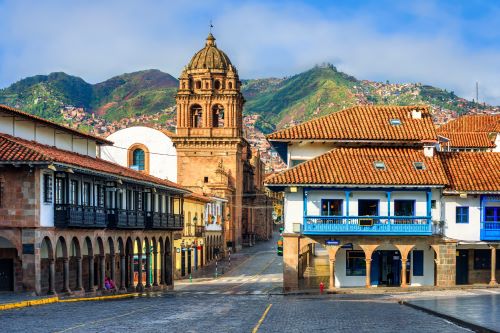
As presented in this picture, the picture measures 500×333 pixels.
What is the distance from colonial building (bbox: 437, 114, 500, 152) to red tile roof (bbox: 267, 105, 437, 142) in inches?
1244

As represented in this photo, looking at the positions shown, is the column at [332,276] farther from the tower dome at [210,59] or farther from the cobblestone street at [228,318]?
the tower dome at [210,59]

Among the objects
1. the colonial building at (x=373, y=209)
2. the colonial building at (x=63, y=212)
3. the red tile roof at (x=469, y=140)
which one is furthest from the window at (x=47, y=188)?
the red tile roof at (x=469, y=140)

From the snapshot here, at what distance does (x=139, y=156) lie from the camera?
122m

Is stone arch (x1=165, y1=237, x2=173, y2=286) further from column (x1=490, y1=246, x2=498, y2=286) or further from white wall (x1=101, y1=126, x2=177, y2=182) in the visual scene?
white wall (x1=101, y1=126, x2=177, y2=182)

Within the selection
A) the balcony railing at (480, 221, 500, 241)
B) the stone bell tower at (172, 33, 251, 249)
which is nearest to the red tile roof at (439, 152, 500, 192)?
the balcony railing at (480, 221, 500, 241)

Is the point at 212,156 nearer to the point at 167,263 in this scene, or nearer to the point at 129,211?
the point at 167,263

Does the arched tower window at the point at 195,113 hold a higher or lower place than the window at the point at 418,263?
higher

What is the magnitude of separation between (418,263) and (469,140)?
42.7 meters

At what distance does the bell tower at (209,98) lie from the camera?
399 ft

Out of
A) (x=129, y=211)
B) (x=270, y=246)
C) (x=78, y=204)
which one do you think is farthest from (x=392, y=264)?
(x=270, y=246)

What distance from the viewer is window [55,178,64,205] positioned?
46.8m

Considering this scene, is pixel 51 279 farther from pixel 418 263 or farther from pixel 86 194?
pixel 418 263

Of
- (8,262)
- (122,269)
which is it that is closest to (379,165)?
(122,269)

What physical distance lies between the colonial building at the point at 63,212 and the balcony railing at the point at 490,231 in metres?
19.5
